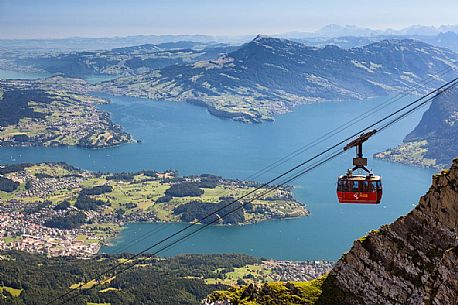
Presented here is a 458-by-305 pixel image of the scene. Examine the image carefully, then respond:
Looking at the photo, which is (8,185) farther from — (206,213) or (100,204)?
(206,213)

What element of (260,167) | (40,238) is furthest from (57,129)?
(40,238)

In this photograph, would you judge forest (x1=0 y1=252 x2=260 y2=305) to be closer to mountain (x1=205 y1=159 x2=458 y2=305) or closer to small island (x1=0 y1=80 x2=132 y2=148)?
mountain (x1=205 y1=159 x2=458 y2=305)

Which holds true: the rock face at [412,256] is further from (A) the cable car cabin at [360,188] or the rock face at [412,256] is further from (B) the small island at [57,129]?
(B) the small island at [57,129]

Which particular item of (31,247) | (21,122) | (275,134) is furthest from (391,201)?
(21,122)

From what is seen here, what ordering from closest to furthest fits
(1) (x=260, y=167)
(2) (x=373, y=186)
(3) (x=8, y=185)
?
(2) (x=373, y=186), (3) (x=8, y=185), (1) (x=260, y=167)

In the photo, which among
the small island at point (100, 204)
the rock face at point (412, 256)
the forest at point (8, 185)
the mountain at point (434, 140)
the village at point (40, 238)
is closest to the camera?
the rock face at point (412, 256)

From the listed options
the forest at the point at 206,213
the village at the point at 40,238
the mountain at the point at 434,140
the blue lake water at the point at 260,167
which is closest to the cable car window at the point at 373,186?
the blue lake water at the point at 260,167

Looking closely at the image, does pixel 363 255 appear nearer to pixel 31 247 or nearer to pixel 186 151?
pixel 31 247
